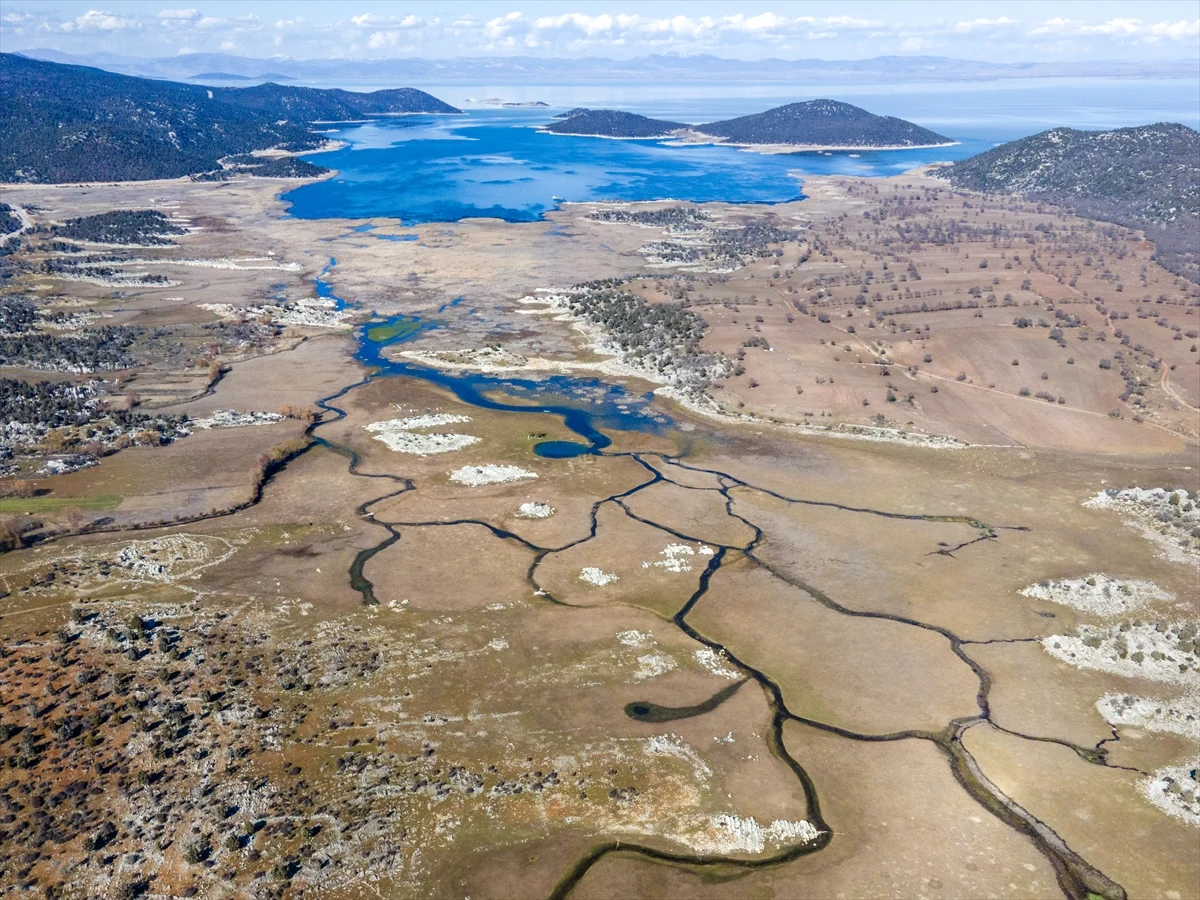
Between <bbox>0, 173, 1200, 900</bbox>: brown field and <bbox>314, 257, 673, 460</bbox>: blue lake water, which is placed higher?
<bbox>314, 257, 673, 460</bbox>: blue lake water

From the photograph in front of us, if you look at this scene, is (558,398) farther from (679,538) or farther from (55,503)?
(55,503)

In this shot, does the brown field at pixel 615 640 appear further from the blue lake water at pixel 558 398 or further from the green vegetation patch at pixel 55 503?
the blue lake water at pixel 558 398

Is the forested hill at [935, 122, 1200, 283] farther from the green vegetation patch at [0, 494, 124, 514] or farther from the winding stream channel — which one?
the green vegetation patch at [0, 494, 124, 514]

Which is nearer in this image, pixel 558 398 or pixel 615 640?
pixel 615 640

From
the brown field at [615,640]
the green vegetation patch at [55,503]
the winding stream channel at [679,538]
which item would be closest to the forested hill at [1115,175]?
the brown field at [615,640]

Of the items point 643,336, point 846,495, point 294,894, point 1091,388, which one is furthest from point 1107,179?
point 294,894

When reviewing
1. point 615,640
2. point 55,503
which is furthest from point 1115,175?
point 55,503

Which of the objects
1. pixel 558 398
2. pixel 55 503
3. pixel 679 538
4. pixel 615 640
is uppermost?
pixel 558 398

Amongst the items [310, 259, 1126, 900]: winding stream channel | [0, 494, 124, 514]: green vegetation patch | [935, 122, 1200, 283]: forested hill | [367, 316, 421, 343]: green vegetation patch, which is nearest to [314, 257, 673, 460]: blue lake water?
[310, 259, 1126, 900]: winding stream channel

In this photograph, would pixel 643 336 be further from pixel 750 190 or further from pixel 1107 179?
pixel 1107 179
